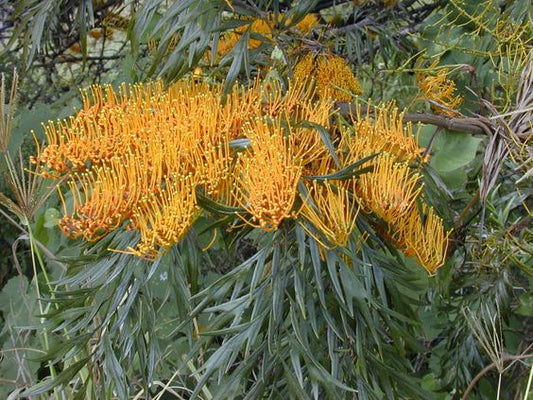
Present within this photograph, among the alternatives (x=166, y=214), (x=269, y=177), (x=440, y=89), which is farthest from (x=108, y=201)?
(x=440, y=89)

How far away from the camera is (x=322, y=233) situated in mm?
911

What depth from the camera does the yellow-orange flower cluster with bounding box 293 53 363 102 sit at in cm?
127

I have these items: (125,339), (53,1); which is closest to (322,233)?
(125,339)

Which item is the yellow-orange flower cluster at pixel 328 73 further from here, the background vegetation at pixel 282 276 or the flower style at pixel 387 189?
the flower style at pixel 387 189

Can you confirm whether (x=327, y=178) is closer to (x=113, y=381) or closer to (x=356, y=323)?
(x=356, y=323)

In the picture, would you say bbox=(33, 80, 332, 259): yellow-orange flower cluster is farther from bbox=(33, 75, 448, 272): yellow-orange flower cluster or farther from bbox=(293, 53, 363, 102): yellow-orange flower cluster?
bbox=(293, 53, 363, 102): yellow-orange flower cluster

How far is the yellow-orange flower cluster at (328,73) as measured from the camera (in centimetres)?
127

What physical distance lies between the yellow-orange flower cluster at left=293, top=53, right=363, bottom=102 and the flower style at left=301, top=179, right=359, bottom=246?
1.23ft

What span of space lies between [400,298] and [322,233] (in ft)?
0.58

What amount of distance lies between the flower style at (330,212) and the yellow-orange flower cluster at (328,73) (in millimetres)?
375

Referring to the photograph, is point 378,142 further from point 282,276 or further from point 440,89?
point 440,89

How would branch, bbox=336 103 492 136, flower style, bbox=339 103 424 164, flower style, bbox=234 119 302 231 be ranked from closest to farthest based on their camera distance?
flower style, bbox=234 119 302 231
flower style, bbox=339 103 424 164
branch, bbox=336 103 492 136

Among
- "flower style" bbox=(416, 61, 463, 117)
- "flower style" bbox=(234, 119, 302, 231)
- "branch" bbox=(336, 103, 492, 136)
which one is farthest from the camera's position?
"flower style" bbox=(416, 61, 463, 117)

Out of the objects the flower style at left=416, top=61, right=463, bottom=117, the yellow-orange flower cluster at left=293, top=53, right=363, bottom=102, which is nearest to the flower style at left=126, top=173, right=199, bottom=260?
the yellow-orange flower cluster at left=293, top=53, right=363, bottom=102
